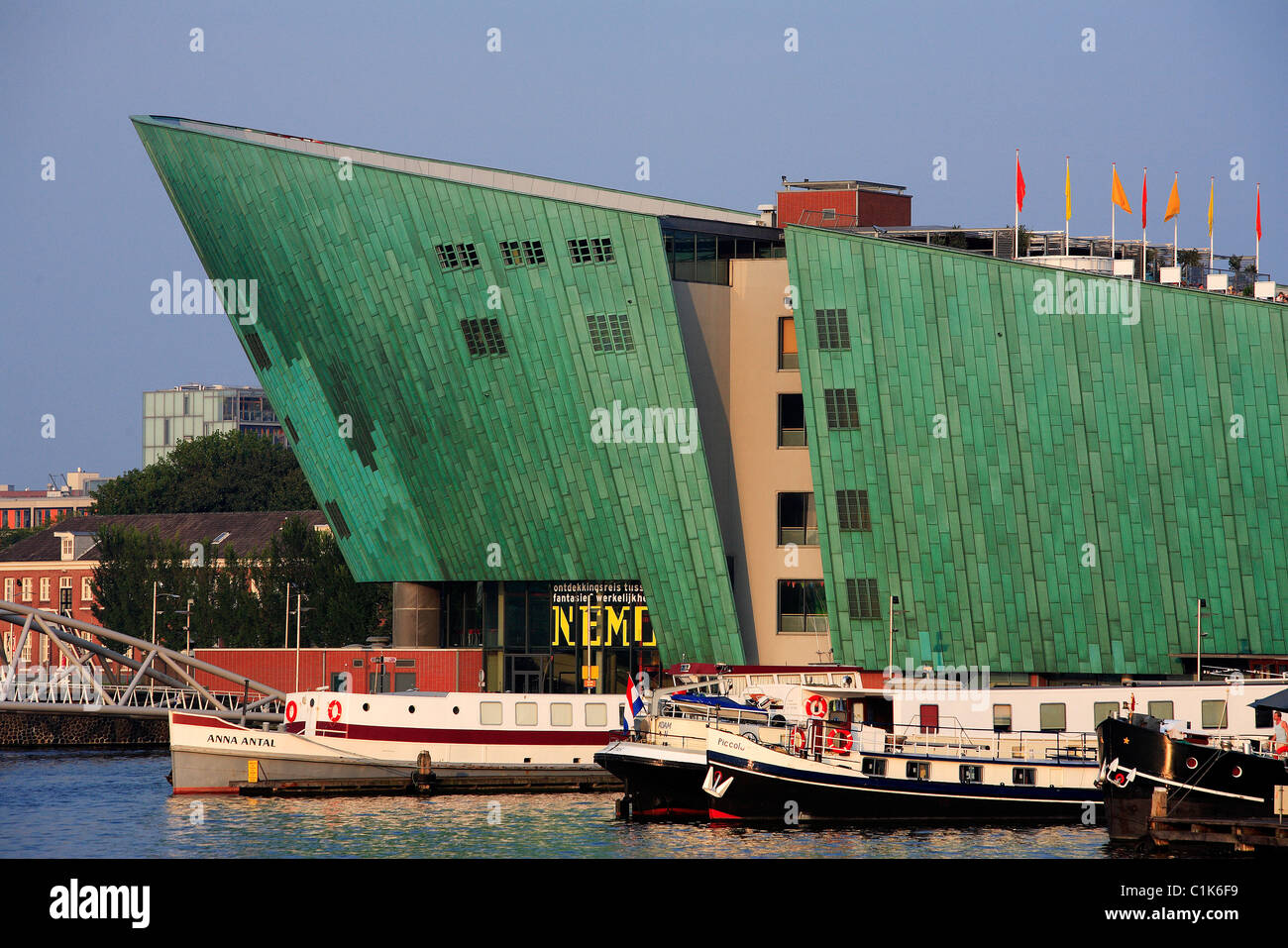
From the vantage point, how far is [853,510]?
68.6 m

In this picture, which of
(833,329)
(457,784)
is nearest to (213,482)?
(833,329)

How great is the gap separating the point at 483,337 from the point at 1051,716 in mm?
28404

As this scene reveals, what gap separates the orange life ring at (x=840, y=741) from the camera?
50.1 meters

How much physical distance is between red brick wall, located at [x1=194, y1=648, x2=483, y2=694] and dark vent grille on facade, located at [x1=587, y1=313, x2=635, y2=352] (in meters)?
16.3

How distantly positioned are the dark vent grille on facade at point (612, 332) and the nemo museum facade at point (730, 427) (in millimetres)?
122

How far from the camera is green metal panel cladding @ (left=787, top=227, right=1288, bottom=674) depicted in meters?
64.9

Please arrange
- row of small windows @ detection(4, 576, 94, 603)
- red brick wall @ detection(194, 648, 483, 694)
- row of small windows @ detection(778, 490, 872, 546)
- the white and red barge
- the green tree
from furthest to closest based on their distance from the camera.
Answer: the green tree, row of small windows @ detection(4, 576, 94, 603), red brick wall @ detection(194, 648, 483, 694), row of small windows @ detection(778, 490, 872, 546), the white and red barge

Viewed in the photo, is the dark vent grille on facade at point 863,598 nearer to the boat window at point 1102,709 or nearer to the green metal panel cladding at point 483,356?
the green metal panel cladding at point 483,356

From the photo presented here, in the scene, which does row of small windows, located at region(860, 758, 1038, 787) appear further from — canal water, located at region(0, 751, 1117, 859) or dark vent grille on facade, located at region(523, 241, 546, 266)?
dark vent grille on facade, located at region(523, 241, 546, 266)

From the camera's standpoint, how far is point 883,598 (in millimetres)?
68000

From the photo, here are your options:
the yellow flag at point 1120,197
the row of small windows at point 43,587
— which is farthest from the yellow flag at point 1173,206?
the row of small windows at point 43,587

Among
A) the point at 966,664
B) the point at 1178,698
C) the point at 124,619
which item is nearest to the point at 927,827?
the point at 1178,698

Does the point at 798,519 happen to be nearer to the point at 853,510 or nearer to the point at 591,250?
the point at 853,510

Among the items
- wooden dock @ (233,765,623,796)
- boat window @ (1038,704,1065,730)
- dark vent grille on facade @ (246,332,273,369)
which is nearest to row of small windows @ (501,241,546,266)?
dark vent grille on facade @ (246,332,273,369)
